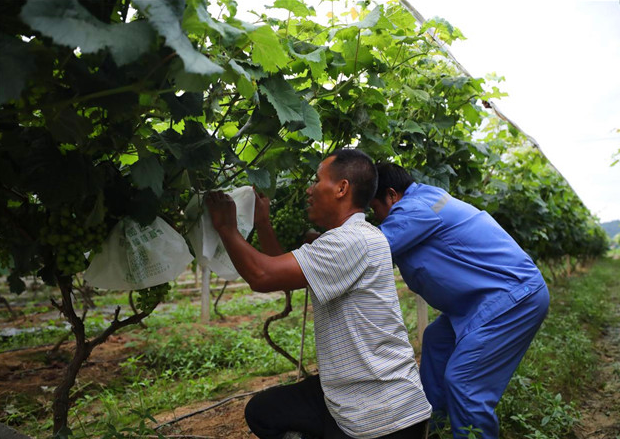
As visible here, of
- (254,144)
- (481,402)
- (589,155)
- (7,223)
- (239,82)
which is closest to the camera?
(239,82)

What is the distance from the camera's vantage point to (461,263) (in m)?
2.60

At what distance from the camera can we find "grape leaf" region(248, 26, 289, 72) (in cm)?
132

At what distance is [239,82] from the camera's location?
1393mm

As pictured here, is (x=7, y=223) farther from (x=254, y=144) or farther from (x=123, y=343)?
(x=123, y=343)

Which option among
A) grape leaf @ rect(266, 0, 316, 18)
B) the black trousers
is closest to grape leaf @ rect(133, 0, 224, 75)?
grape leaf @ rect(266, 0, 316, 18)

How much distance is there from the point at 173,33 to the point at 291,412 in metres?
1.71

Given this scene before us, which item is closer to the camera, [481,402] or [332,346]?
[332,346]

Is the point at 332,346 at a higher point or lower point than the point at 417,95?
lower

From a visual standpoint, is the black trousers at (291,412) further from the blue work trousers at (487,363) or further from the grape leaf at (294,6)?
the grape leaf at (294,6)

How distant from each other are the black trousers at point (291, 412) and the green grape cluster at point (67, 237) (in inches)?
41.2

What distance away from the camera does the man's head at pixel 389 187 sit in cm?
274

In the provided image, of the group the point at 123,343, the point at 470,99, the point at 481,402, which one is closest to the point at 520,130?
the point at 470,99

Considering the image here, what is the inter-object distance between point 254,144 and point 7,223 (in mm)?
970

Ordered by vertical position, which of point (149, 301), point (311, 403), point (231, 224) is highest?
point (231, 224)
